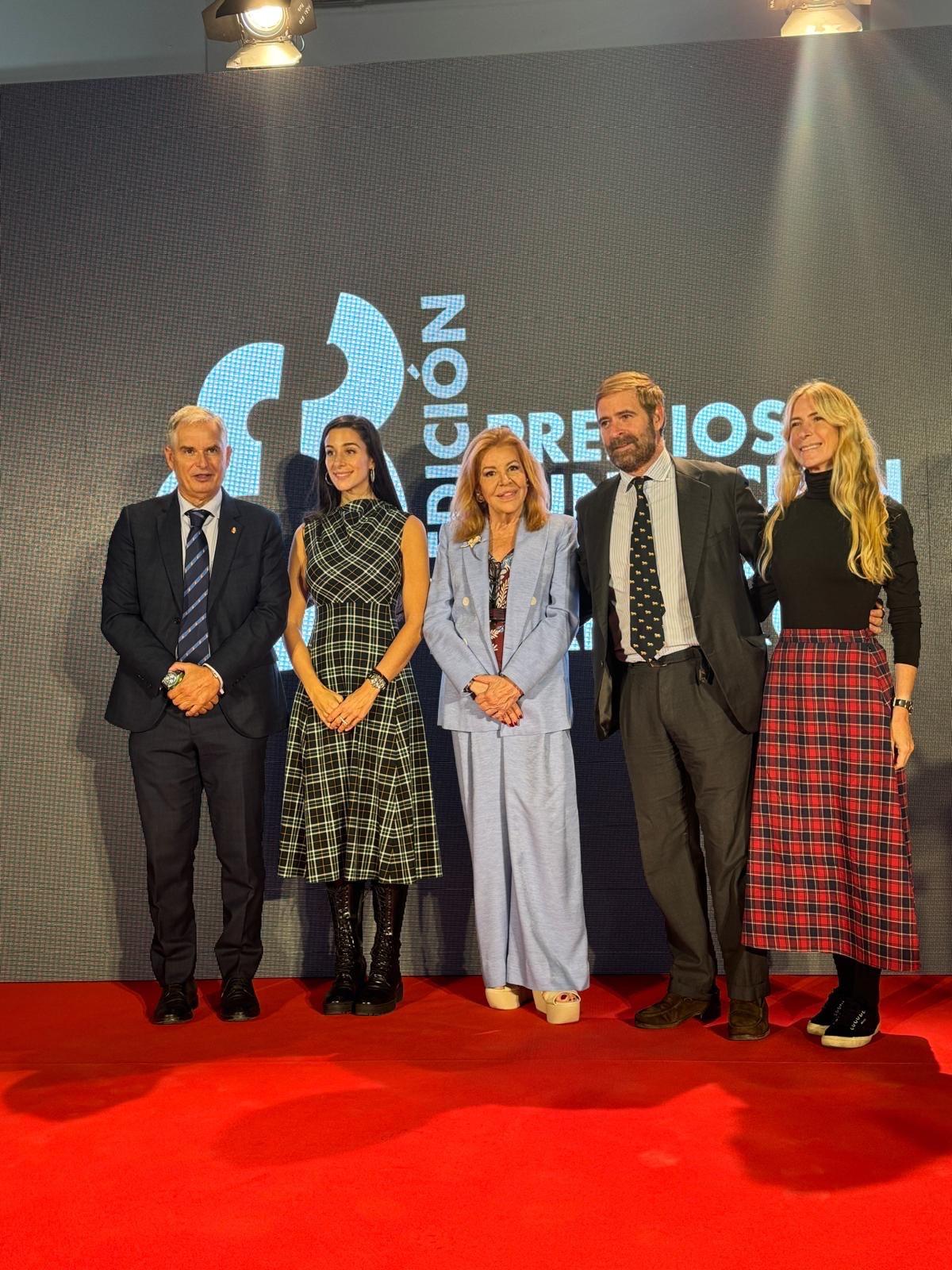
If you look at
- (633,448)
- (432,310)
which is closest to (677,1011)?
(633,448)

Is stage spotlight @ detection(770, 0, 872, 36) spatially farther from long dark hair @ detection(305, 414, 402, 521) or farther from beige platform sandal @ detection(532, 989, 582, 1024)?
beige platform sandal @ detection(532, 989, 582, 1024)

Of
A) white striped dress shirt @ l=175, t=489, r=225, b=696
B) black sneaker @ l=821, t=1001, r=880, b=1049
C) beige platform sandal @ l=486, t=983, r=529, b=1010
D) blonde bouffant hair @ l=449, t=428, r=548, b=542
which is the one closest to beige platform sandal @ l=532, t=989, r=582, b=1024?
beige platform sandal @ l=486, t=983, r=529, b=1010

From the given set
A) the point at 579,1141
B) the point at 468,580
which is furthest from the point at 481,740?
the point at 579,1141

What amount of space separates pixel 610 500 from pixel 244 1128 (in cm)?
196

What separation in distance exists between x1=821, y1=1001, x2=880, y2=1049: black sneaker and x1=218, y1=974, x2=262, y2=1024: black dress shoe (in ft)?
5.39

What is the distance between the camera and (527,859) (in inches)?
142

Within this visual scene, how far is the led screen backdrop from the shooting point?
424 centimetres

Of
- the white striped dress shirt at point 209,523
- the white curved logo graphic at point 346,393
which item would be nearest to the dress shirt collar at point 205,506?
the white striped dress shirt at point 209,523

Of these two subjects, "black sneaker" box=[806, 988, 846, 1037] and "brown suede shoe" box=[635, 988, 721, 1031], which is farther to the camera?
"brown suede shoe" box=[635, 988, 721, 1031]

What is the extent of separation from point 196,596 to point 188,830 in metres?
0.71

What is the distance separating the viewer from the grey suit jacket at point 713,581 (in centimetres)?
340

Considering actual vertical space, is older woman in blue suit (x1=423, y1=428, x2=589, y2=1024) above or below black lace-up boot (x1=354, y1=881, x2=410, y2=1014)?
above

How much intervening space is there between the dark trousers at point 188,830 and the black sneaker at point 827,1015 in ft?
5.34

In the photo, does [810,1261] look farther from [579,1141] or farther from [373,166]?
[373,166]
